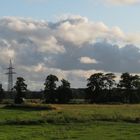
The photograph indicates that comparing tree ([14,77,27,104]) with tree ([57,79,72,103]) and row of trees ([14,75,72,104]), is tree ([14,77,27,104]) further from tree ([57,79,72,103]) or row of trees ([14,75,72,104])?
tree ([57,79,72,103])

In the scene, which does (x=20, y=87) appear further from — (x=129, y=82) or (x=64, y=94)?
(x=129, y=82)

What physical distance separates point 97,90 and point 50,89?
15244mm

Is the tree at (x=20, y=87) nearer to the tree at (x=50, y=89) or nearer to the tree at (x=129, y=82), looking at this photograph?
the tree at (x=50, y=89)

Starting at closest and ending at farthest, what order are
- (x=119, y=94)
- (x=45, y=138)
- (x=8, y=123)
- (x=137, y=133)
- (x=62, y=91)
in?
(x=45, y=138)
(x=137, y=133)
(x=8, y=123)
(x=62, y=91)
(x=119, y=94)

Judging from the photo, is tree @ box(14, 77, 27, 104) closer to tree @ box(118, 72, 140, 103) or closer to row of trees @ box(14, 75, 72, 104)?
row of trees @ box(14, 75, 72, 104)

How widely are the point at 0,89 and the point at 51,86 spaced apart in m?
26.6

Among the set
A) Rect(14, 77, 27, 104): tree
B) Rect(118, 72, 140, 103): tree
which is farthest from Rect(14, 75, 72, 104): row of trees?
Rect(118, 72, 140, 103): tree

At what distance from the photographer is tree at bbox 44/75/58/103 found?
152m

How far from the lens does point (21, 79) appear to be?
536 ft

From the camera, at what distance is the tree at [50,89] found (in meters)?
152

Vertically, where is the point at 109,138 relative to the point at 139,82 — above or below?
below

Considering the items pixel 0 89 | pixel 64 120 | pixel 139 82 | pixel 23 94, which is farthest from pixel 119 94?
pixel 64 120

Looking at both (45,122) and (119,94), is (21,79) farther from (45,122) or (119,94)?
(45,122)

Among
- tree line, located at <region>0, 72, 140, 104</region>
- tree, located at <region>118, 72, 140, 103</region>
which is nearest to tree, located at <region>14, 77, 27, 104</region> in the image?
tree line, located at <region>0, 72, 140, 104</region>
